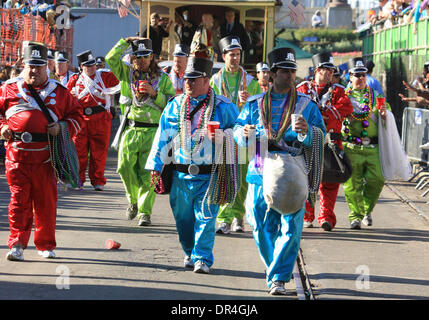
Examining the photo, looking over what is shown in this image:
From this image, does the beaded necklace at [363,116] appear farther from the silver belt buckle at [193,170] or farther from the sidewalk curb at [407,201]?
the silver belt buckle at [193,170]

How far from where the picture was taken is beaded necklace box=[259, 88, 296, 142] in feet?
25.6

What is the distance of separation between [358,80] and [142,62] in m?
2.74

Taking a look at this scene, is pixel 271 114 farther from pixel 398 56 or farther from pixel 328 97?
pixel 398 56

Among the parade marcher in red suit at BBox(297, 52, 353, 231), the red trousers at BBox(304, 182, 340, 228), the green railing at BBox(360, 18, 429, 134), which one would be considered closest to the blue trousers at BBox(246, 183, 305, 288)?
the parade marcher in red suit at BBox(297, 52, 353, 231)

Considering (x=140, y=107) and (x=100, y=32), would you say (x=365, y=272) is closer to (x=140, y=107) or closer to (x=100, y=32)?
(x=140, y=107)

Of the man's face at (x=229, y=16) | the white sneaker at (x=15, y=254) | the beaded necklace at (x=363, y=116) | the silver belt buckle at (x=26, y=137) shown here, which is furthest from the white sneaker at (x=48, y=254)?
the man's face at (x=229, y=16)

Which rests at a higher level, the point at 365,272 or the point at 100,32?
the point at 100,32

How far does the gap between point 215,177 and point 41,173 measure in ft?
5.58

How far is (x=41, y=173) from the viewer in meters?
8.88

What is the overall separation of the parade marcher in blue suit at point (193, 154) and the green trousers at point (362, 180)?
3.42 m

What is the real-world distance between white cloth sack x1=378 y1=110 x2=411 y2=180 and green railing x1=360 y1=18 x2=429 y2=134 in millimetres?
9647

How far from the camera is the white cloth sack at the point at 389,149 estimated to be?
11555mm

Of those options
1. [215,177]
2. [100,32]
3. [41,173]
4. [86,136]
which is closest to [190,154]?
[215,177]

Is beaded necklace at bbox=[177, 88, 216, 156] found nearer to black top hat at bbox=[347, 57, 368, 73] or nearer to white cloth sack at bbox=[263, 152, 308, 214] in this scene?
white cloth sack at bbox=[263, 152, 308, 214]
